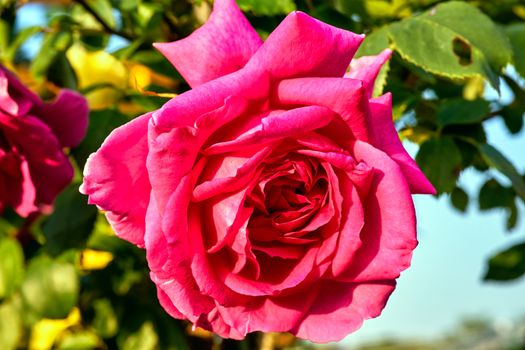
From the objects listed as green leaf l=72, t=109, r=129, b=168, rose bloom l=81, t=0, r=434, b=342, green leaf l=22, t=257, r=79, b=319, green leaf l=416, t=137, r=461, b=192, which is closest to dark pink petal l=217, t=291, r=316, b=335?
rose bloom l=81, t=0, r=434, b=342

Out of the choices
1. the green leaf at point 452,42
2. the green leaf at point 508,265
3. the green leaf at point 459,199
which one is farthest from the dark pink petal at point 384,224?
the green leaf at point 508,265

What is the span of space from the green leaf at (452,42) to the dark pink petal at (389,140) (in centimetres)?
17

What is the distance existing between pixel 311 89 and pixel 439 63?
0.25m

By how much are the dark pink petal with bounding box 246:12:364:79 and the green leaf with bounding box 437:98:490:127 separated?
0.95 ft

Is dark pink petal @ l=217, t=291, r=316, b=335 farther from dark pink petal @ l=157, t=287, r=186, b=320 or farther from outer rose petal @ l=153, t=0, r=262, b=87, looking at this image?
outer rose petal @ l=153, t=0, r=262, b=87

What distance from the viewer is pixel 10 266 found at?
1085mm

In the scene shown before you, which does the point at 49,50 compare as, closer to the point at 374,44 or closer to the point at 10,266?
the point at 10,266

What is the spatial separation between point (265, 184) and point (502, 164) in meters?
0.35

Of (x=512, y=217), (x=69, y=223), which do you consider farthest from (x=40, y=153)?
(x=512, y=217)

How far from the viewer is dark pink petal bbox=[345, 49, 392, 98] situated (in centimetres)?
61

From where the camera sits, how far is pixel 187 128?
53 cm

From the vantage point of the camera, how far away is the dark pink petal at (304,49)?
545 millimetres

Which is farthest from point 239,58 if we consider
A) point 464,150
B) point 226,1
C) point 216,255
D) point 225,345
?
point 225,345

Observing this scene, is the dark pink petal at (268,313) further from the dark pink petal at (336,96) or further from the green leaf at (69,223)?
the green leaf at (69,223)
